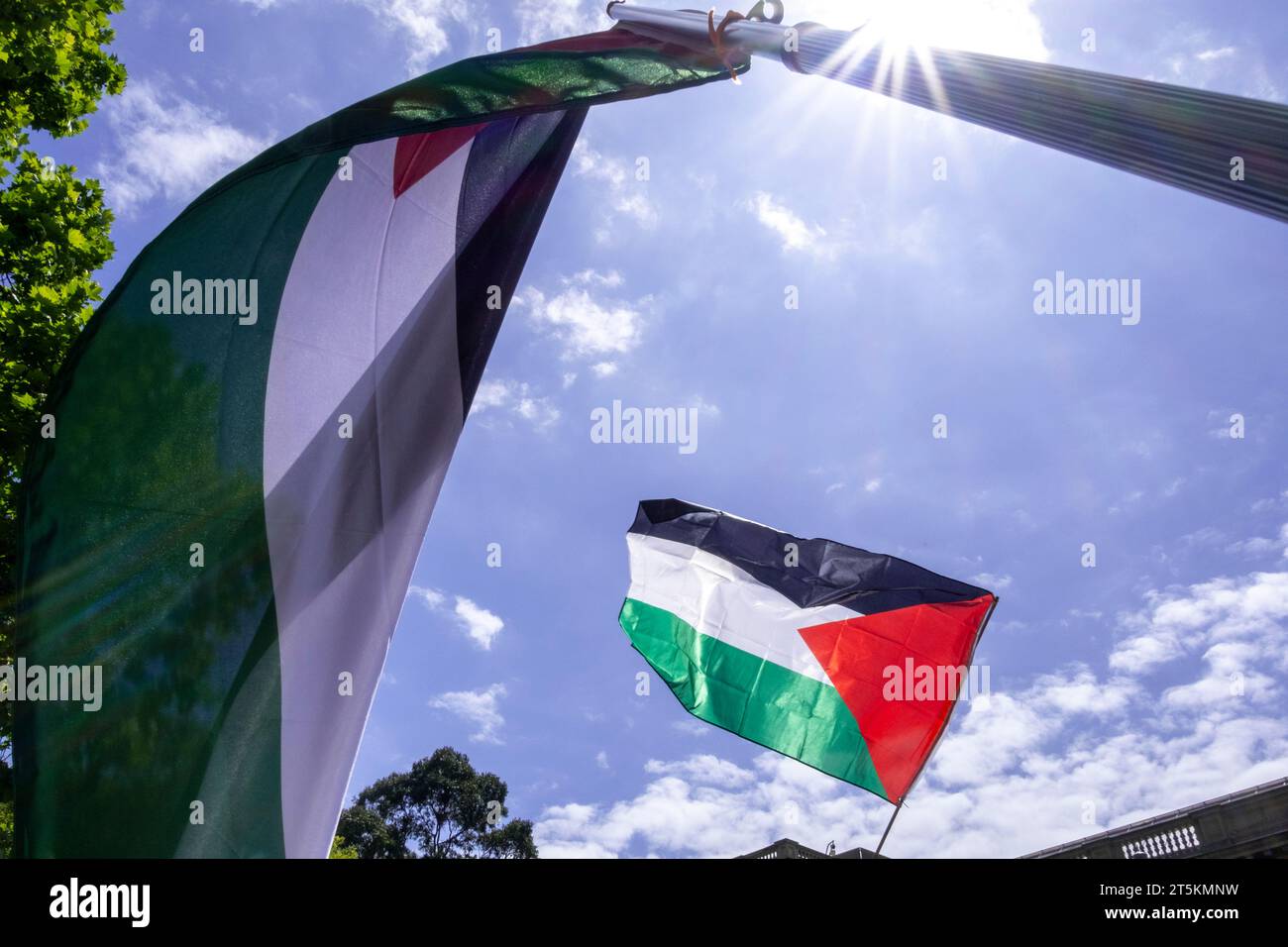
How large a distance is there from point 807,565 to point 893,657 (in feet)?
5.11

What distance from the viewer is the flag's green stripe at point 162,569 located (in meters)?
4.10

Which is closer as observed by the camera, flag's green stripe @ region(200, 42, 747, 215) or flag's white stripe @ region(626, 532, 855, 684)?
flag's green stripe @ region(200, 42, 747, 215)

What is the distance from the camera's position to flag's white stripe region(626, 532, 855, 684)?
1073 centimetres

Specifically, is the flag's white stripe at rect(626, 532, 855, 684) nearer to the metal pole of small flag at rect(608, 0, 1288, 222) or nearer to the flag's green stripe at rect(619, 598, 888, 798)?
the flag's green stripe at rect(619, 598, 888, 798)

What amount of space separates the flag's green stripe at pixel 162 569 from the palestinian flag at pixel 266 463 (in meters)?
0.01

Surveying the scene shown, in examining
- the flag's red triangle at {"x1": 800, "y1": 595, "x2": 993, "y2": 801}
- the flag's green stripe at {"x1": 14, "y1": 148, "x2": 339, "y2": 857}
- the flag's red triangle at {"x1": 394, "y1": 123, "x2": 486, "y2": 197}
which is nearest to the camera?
the flag's green stripe at {"x1": 14, "y1": 148, "x2": 339, "y2": 857}

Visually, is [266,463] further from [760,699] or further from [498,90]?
[760,699]

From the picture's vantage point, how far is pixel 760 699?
1062cm

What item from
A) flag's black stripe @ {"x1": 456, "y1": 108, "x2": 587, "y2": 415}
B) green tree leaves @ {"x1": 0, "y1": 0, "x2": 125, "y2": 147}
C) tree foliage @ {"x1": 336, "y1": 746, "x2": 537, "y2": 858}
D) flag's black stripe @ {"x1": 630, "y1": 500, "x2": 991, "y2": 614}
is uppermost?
green tree leaves @ {"x1": 0, "y1": 0, "x2": 125, "y2": 147}

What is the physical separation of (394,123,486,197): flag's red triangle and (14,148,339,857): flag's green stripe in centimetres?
82
